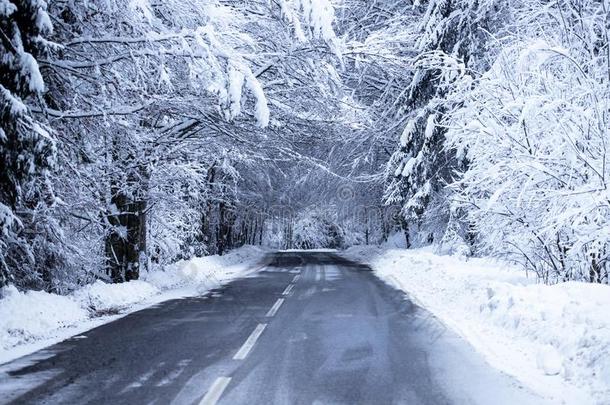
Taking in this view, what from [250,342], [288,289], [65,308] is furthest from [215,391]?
[288,289]

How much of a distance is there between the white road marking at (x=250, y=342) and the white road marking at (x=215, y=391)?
1.09m

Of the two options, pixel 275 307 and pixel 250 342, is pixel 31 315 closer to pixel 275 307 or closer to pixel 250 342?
pixel 250 342

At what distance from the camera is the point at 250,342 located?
8.24 metres

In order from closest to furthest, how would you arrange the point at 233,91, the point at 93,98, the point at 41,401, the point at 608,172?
the point at 41,401 < the point at 608,172 < the point at 233,91 < the point at 93,98

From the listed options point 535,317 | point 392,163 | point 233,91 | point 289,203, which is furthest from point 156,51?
point 289,203

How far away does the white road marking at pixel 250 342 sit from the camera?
7.38 metres

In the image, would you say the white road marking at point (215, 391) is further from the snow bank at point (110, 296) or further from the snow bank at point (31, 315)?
the snow bank at point (110, 296)

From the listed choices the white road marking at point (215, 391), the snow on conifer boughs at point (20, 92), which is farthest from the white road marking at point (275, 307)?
the snow on conifer boughs at point (20, 92)

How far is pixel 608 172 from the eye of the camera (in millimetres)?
7203

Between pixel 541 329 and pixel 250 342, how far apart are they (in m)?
4.01

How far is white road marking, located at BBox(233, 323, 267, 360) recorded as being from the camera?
7.38m

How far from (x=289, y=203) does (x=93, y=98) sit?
101ft

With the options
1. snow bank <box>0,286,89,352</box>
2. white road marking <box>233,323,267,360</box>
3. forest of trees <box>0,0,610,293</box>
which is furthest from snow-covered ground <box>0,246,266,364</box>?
white road marking <box>233,323,267,360</box>

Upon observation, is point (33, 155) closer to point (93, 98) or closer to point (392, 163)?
point (93, 98)
